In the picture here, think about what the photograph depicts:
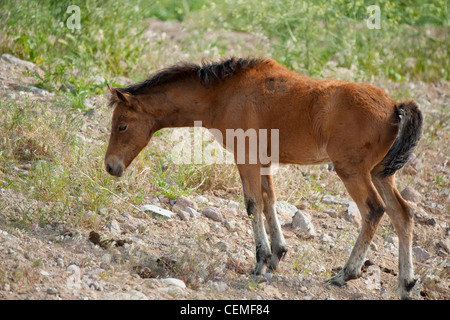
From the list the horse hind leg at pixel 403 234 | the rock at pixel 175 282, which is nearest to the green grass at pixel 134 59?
the rock at pixel 175 282

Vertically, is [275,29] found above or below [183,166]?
above

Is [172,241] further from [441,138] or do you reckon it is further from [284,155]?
[441,138]

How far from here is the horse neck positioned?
5582 mm

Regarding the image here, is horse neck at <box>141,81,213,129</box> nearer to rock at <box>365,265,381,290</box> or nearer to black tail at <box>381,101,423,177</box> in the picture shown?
black tail at <box>381,101,423,177</box>

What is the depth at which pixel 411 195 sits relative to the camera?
7.16m

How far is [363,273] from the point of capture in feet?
18.2

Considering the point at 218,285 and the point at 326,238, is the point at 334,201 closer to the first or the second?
the point at 326,238

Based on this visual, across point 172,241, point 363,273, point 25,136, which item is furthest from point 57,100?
point 363,273

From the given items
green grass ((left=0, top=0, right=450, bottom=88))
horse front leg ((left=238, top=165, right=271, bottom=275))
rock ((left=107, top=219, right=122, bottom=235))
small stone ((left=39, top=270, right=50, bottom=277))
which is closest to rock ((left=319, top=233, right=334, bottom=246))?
horse front leg ((left=238, top=165, right=271, bottom=275))

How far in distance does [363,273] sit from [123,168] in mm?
2665

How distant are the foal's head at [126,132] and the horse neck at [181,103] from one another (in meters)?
0.10

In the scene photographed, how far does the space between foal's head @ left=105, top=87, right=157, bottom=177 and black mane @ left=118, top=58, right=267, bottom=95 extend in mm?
187

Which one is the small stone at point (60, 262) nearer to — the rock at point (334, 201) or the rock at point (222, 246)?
the rock at point (222, 246)

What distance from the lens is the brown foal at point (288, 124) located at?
4953 millimetres
